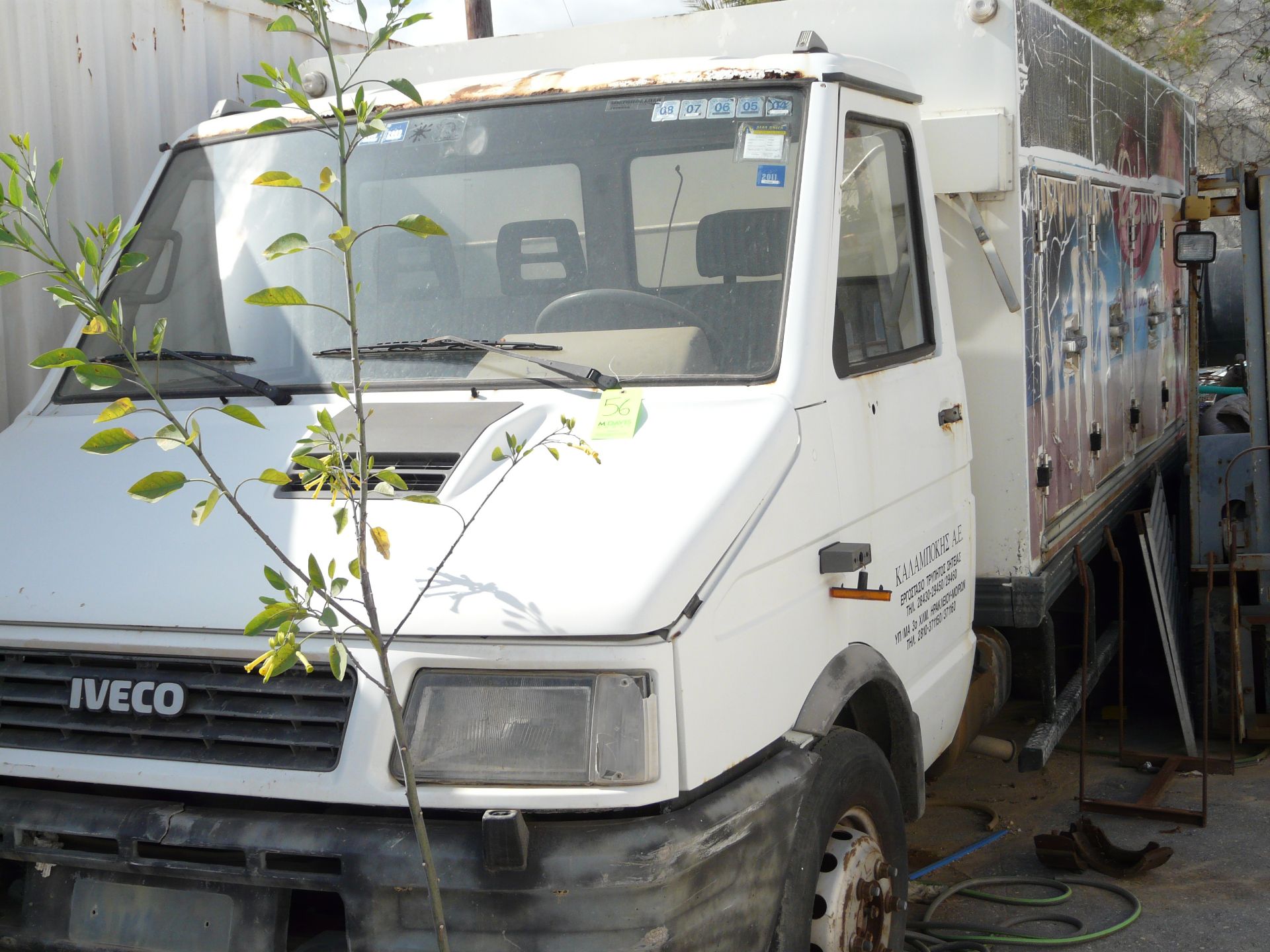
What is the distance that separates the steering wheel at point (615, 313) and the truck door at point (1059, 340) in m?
1.58

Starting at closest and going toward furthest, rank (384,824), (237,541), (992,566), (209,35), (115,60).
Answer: (384,824), (237,541), (992,566), (115,60), (209,35)

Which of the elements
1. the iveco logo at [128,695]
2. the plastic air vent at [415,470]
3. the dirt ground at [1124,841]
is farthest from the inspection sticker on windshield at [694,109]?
the dirt ground at [1124,841]

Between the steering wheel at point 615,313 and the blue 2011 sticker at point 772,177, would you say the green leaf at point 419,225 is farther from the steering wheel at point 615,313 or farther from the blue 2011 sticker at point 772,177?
the blue 2011 sticker at point 772,177

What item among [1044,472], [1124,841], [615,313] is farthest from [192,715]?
[1124,841]

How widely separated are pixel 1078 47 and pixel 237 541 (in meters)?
4.03

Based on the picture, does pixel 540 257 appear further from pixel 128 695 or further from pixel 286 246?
pixel 128 695

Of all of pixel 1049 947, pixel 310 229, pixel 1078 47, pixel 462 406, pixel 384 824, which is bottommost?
pixel 1049 947

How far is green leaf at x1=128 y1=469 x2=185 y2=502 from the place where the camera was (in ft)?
7.13

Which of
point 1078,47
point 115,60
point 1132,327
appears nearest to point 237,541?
point 115,60

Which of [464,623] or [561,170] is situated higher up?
[561,170]

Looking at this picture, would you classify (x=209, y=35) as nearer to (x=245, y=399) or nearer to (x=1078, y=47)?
(x=245, y=399)

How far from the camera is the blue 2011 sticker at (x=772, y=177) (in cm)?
331

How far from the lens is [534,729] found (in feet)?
7.80

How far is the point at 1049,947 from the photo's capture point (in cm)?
408
